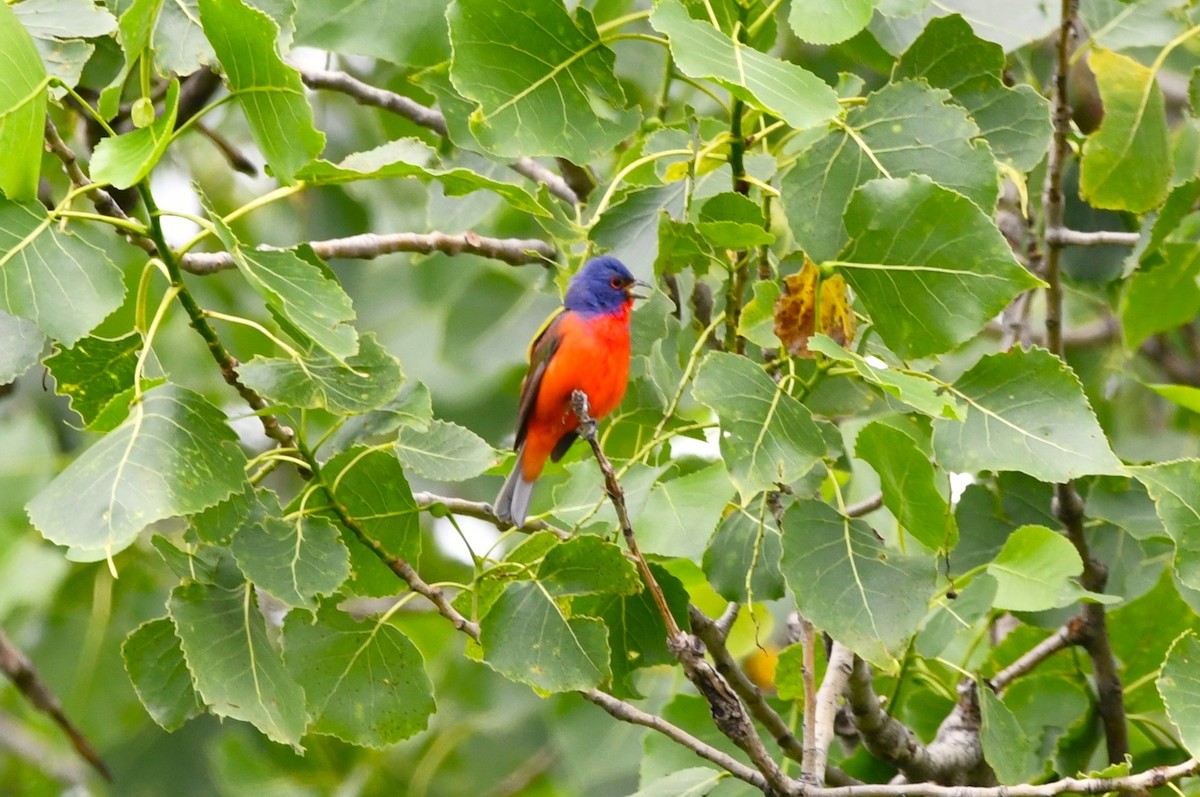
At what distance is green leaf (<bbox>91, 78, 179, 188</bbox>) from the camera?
6.84 ft

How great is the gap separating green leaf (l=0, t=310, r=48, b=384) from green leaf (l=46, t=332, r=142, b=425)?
42 millimetres

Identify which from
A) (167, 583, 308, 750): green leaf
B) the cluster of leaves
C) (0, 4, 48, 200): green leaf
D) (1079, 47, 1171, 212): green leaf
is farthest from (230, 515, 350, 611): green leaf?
(1079, 47, 1171, 212): green leaf

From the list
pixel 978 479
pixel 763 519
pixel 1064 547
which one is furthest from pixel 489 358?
pixel 1064 547

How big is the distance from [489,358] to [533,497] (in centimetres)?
119

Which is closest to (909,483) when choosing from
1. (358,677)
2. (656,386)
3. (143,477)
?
(656,386)

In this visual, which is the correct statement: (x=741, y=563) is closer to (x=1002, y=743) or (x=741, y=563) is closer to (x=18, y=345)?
(x=1002, y=743)

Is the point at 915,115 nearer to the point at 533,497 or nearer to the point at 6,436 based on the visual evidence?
the point at 533,497

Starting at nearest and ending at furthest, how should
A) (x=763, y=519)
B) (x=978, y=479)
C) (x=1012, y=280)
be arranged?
(x=1012, y=280)
(x=763, y=519)
(x=978, y=479)

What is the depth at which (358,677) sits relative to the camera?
2.68m

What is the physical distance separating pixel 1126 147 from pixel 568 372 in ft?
5.10

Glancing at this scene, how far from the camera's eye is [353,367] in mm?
2449

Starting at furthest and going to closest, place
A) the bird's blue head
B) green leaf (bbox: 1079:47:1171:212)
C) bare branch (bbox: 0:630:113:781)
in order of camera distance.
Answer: bare branch (bbox: 0:630:113:781) → the bird's blue head → green leaf (bbox: 1079:47:1171:212)

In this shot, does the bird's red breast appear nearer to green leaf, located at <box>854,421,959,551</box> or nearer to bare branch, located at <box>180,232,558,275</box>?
bare branch, located at <box>180,232,558,275</box>

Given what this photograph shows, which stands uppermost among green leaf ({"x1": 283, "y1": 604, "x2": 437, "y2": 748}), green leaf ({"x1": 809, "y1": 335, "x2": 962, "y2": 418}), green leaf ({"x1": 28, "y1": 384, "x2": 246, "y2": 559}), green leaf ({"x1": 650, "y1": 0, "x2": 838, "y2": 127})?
green leaf ({"x1": 650, "y1": 0, "x2": 838, "y2": 127})
